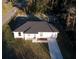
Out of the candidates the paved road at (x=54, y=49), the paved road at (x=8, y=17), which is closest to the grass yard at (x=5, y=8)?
the paved road at (x=8, y=17)

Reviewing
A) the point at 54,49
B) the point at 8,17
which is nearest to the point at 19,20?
the point at 8,17

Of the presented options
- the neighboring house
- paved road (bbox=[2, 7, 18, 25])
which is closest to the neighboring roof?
the neighboring house

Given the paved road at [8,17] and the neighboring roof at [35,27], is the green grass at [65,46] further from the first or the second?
the paved road at [8,17]

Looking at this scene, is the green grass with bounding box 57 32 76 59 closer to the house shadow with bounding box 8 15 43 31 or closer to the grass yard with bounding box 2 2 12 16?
the house shadow with bounding box 8 15 43 31

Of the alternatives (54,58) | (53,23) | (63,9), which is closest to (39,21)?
(53,23)

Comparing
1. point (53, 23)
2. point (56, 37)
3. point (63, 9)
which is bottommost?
point (56, 37)

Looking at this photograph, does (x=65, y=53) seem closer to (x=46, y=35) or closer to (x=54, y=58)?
(x=54, y=58)

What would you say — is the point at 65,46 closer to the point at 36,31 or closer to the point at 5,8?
the point at 36,31
